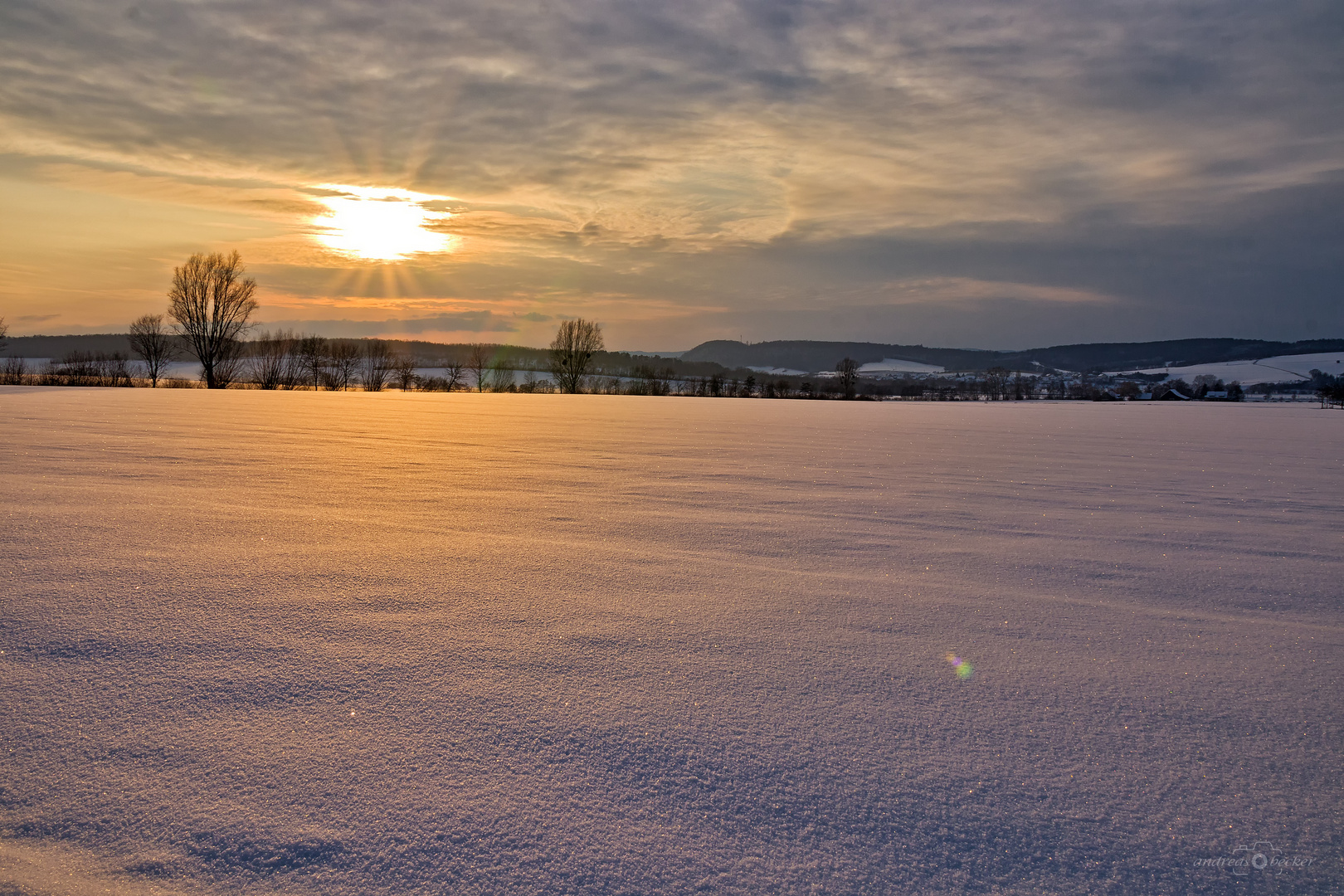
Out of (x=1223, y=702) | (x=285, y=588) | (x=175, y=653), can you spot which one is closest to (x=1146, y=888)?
(x=1223, y=702)

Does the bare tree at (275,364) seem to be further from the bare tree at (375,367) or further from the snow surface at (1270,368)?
the snow surface at (1270,368)

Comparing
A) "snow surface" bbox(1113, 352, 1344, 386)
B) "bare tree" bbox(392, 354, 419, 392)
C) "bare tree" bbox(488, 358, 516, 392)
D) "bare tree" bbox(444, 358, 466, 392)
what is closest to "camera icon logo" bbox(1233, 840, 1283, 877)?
"bare tree" bbox(392, 354, 419, 392)

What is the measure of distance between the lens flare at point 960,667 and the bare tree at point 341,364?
60.4 m

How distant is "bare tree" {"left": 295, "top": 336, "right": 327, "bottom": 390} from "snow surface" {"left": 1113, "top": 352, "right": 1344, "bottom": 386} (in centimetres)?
12615

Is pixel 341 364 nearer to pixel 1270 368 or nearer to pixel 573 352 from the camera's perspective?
pixel 573 352

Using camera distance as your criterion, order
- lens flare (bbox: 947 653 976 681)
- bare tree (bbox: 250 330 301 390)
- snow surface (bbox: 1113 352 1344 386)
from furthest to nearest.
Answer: snow surface (bbox: 1113 352 1344 386) < bare tree (bbox: 250 330 301 390) < lens flare (bbox: 947 653 976 681)

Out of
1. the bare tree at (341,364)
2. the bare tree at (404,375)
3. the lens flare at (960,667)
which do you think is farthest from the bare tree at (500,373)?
the lens flare at (960,667)

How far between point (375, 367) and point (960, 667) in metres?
65.4

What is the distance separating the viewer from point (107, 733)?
245 centimetres

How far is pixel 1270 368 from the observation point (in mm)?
138500

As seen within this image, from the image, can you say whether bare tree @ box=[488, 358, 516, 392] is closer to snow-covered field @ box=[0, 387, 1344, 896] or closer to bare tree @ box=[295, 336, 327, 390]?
bare tree @ box=[295, 336, 327, 390]

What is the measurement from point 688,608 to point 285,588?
7.37ft

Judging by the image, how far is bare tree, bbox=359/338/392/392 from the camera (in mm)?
56869

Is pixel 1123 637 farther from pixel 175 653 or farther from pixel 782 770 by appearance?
pixel 175 653
